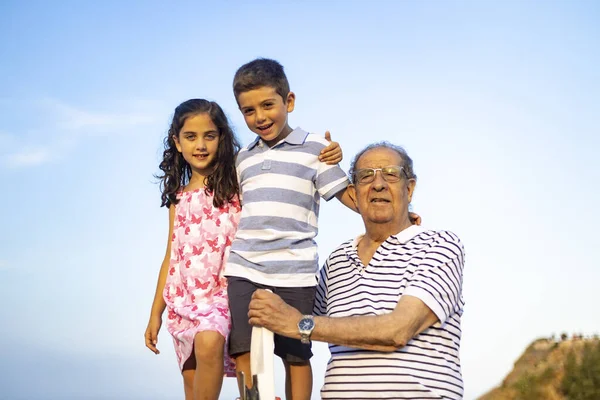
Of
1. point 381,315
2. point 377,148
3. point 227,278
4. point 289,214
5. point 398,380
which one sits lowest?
point 398,380

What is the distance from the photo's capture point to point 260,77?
4.43 metres

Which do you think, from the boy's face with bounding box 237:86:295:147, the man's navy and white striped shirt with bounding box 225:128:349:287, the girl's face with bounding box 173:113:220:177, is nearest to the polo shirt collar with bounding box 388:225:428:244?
the man's navy and white striped shirt with bounding box 225:128:349:287

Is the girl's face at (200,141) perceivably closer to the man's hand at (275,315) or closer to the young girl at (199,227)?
the young girl at (199,227)

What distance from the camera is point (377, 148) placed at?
180 inches

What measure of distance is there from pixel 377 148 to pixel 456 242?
803 millimetres

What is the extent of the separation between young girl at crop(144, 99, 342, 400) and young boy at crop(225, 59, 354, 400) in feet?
0.61

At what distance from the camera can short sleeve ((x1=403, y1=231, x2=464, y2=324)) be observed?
12.9 feet

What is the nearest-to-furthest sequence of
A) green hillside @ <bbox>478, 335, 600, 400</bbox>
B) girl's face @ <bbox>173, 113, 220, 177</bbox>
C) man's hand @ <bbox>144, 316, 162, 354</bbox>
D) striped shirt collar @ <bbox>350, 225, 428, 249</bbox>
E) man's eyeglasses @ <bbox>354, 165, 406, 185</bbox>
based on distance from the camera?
striped shirt collar @ <bbox>350, 225, 428, 249</bbox>
man's eyeglasses @ <bbox>354, 165, 406, 185</bbox>
girl's face @ <bbox>173, 113, 220, 177</bbox>
man's hand @ <bbox>144, 316, 162, 354</bbox>
green hillside @ <bbox>478, 335, 600, 400</bbox>

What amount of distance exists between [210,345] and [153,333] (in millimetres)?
999

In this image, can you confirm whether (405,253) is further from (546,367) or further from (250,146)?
(546,367)

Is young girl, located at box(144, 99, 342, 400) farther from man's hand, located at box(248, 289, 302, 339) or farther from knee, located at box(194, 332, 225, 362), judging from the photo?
man's hand, located at box(248, 289, 302, 339)

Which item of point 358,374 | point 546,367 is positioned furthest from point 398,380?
point 546,367

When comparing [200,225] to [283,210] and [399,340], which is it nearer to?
[283,210]

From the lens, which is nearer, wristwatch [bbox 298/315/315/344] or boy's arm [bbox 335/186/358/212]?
wristwatch [bbox 298/315/315/344]
